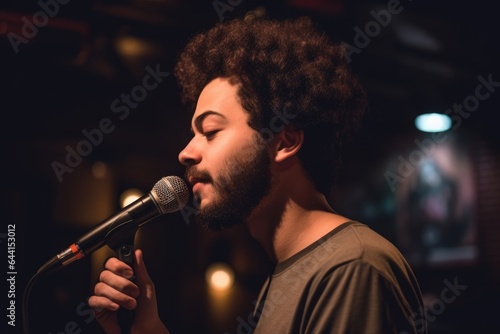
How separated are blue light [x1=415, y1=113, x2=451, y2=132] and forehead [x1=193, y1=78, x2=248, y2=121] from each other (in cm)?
425

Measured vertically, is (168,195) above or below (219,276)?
above

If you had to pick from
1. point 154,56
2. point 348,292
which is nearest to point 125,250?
point 348,292

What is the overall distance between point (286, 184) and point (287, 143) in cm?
15

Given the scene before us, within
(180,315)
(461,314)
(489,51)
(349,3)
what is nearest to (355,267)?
(349,3)

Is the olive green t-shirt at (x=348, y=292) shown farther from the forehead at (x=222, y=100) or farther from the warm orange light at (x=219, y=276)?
the warm orange light at (x=219, y=276)

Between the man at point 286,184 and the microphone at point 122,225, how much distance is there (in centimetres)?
8

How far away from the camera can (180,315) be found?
5.40 m

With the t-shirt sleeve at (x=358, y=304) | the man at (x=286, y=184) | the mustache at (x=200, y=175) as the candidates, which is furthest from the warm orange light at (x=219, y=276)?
the t-shirt sleeve at (x=358, y=304)

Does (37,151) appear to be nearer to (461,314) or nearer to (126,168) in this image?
(126,168)

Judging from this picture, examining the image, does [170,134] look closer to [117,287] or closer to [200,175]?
[200,175]

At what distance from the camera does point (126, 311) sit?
5.39 feet

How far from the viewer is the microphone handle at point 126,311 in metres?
1.64

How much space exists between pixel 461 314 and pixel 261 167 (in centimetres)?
493

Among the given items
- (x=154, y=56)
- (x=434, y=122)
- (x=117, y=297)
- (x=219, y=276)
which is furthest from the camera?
(x=434, y=122)
